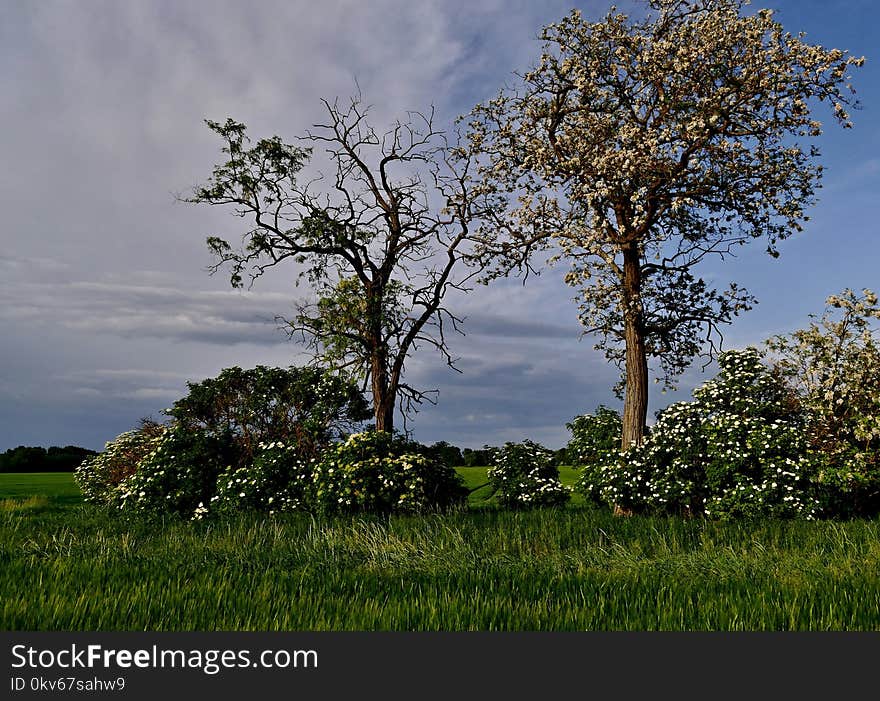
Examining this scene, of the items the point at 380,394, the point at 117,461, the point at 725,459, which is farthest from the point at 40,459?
the point at 725,459

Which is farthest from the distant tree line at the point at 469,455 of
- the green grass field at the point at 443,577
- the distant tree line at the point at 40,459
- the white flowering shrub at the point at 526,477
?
the distant tree line at the point at 40,459

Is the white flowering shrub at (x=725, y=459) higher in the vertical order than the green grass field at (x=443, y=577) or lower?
higher

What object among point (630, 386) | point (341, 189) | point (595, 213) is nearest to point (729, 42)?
point (595, 213)

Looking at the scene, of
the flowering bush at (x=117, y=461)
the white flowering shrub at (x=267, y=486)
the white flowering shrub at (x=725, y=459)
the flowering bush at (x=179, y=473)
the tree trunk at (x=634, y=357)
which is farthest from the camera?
the flowering bush at (x=117, y=461)

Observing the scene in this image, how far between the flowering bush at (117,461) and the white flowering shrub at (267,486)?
431cm

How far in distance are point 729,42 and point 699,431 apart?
8.32m

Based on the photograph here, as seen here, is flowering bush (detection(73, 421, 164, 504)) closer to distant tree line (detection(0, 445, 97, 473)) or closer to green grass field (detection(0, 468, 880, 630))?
green grass field (detection(0, 468, 880, 630))

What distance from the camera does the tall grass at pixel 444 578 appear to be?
210 inches

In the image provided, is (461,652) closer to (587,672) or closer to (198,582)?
(587,672)

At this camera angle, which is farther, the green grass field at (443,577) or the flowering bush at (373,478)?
the flowering bush at (373,478)

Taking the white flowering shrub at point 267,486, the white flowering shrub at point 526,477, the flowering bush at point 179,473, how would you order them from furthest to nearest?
the white flowering shrub at point 526,477
the flowering bush at point 179,473
the white flowering shrub at point 267,486

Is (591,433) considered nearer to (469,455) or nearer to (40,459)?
(469,455)

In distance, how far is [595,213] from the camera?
15211 millimetres

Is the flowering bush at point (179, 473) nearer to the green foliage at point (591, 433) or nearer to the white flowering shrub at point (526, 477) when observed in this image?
the white flowering shrub at point (526, 477)
